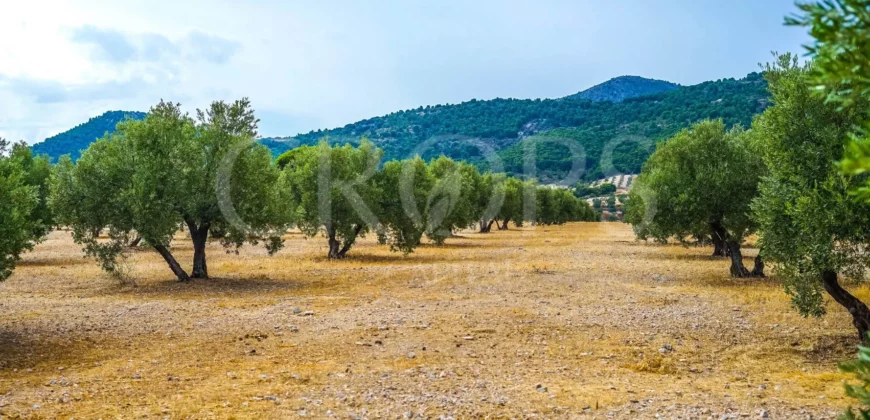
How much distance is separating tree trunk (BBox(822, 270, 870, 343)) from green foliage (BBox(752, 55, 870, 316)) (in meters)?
0.26

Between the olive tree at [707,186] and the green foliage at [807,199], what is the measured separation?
481 inches

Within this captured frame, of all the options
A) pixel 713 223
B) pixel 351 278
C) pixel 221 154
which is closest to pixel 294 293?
pixel 351 278

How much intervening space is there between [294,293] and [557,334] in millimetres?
10956

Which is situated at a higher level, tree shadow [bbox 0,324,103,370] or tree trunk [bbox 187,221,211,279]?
tree trunk [bbox 187,221,211,279]

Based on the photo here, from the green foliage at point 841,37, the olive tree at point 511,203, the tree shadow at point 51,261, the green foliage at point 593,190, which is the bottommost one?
the tree shadow at point 51,261

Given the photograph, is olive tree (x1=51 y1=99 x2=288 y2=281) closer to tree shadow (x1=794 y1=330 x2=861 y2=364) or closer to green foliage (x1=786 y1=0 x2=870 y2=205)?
tree shadow (x1=794 y1=330 x2=861 y2=364)

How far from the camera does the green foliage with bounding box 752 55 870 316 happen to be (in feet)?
41.9

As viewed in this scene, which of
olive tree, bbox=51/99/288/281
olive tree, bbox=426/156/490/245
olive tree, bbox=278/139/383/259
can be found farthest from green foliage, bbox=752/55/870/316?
olive tree, bbox=426/156/490/245

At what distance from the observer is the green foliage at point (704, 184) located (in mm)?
28109

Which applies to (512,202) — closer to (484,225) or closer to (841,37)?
(484,225)

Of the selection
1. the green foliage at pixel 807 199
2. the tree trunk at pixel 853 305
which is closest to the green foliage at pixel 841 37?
the green foliage at pixel 807 199

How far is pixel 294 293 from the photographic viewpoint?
2359cm

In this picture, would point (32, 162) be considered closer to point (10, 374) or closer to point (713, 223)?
point (10, 374)

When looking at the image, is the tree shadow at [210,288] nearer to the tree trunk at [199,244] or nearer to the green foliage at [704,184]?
the tree trunk at [199,244]
